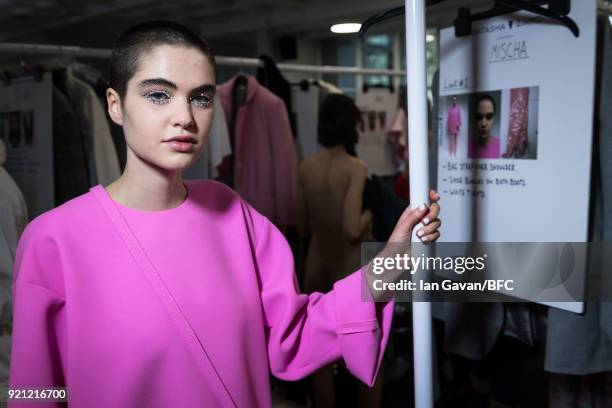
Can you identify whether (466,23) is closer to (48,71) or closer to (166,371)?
(166,371)

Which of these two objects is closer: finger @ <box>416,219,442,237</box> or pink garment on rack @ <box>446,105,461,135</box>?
finger @ <box>416,219,442,237</box>

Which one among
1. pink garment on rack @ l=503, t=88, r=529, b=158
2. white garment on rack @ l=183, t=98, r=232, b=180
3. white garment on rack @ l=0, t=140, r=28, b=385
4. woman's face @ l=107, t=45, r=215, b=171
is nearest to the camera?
woman's face @ l=107, t=45, r=215, b=171

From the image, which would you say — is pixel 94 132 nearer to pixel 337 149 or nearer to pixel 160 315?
pixel 337 149

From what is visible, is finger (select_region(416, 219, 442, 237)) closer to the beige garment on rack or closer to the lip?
the lip

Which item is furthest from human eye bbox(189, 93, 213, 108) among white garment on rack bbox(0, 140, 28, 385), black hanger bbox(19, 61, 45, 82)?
black hanger bbox(19, 61, 45, 82)

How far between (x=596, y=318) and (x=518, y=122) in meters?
0.47

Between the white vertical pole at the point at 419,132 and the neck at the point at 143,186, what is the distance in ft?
1.32

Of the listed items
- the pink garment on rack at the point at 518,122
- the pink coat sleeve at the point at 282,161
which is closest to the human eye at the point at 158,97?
the pink garment on rack at the point at 518,122

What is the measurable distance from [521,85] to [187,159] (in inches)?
31.6

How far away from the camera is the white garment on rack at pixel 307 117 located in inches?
120

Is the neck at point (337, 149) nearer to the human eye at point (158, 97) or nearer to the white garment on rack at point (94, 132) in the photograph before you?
the white garment on rack at point (94, 132)

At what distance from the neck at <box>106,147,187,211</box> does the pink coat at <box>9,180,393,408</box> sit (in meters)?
0.02

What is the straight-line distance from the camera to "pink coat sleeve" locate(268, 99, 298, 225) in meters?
2.46

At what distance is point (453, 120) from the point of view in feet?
4.57
